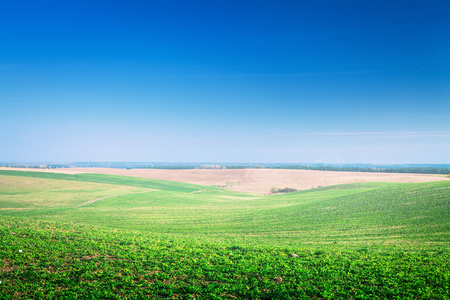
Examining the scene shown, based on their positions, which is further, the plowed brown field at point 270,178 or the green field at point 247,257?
the plowed brown field at point 270,178

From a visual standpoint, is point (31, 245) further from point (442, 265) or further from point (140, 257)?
point (442, 265)

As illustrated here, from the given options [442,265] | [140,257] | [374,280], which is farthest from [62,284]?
[442,265]

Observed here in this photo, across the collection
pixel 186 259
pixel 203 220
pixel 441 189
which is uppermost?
pixel 441 189

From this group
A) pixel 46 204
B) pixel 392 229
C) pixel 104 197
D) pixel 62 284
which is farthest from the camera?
pixel 104 197

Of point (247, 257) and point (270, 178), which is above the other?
point (247, 257)

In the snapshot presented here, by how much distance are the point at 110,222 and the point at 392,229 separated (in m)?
34.2

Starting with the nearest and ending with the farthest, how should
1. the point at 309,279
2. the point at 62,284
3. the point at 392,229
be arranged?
the point at 62,284 → the point at 309,279 → the point at 392,229

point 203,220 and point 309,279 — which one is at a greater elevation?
point 309,279

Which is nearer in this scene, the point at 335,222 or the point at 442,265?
the point at 442,265

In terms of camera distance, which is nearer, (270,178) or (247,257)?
(247,257)

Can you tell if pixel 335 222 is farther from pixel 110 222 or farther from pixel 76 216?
pixel 76 216

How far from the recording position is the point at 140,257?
1677 centimetres

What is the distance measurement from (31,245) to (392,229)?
32845 mm

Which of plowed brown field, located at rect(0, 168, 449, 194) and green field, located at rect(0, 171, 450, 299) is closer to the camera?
green field, located at rect(0, 171, 450, 299)
